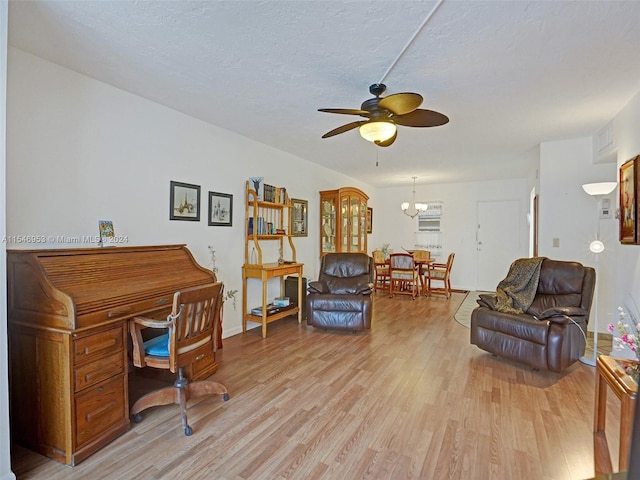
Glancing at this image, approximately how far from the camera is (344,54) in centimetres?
221

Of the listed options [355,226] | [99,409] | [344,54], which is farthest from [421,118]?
[355,226]

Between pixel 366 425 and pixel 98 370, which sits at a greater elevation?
pixel 98 370

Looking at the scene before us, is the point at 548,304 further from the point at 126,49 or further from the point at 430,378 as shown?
the point at 126,49

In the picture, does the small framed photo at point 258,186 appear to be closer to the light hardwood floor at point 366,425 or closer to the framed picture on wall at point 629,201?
the light hardwood floor at point 366,425

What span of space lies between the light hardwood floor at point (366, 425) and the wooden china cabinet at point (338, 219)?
2.68 metres

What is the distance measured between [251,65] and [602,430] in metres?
3.05

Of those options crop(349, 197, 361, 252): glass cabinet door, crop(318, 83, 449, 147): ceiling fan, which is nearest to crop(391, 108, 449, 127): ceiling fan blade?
crop(318, 83, 449, 147): ceiling fan

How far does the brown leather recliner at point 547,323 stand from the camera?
114 inches

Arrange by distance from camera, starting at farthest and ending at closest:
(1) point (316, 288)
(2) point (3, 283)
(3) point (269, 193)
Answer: (1) point (316, 288), (3) point (269, 193), (2) point (3, 283)

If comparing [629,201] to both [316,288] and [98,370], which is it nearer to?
[316,288]

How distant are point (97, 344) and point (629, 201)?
14.2 ft

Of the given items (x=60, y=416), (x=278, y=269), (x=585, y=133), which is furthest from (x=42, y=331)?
(x=585, y=133)

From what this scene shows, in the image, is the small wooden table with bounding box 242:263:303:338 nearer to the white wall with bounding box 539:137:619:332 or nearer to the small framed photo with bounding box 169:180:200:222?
the small framed photo with bounding box 169:180:200:222

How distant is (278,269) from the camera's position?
4141 mm
